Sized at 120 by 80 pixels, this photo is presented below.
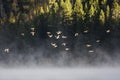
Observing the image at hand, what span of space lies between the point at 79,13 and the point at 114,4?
815 cm

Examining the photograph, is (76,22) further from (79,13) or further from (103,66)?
(103,66)

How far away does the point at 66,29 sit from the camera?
308 ft

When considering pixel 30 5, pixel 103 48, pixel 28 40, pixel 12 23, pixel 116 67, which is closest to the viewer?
pixel 116 67

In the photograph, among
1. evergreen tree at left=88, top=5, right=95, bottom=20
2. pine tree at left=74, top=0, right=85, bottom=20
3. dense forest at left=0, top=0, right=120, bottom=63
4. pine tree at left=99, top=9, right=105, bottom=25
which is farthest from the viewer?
evergreen tree at left=88, top=5, right=95, bottom=20

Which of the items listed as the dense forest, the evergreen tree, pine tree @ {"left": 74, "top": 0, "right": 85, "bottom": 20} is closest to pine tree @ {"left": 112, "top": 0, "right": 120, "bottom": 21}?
the dense forest

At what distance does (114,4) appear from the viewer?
100 metres

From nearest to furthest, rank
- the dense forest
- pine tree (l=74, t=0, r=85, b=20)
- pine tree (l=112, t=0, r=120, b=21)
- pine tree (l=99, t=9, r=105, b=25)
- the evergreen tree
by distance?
the dense forest, pine tree (l=99, t=9, r=105, b=25), pine tree (l=112, t=0, r=120, b=21), pine tree (l=74, t=0, r=85, b=20), the evergreen tree

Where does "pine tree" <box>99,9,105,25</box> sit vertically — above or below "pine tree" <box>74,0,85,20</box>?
below

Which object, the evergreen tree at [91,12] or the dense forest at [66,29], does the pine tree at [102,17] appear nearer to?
the dense forest at [66,29]

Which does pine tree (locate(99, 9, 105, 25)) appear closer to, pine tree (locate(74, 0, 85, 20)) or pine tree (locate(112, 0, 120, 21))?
pine tree (locate(112, 0, 120, 21))

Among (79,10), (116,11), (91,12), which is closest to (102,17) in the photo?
(91,12)

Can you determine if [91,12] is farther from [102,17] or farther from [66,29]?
[66,29]

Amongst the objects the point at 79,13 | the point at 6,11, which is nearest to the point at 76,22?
the point at 79,13

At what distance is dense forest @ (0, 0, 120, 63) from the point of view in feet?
298
